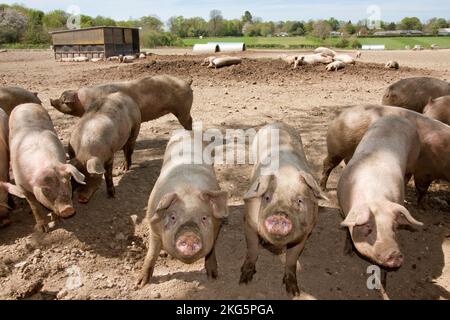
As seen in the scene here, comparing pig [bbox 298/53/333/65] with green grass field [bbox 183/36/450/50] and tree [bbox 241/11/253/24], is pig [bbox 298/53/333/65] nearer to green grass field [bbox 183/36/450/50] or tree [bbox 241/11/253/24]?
green grass field [bbox 183/36/450/50]

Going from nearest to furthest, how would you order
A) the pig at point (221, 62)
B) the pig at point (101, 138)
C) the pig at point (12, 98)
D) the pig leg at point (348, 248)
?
the pig leg at point (348, 248)
the pig at point (101, 138)
the pig at point (12, 98)
the pig at point (221, 62)

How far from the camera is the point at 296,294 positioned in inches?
158

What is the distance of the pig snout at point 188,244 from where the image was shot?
11.0 ft

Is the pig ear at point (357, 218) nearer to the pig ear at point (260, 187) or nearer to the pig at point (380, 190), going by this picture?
the pig at point (380, 190)

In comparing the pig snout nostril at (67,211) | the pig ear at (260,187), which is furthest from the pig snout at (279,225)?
the pig snout nostril at (67,211)

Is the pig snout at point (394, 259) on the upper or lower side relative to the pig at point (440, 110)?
lower

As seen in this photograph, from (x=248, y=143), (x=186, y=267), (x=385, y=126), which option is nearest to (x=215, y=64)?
(x=248, y=143)

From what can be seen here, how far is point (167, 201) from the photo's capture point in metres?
3.60

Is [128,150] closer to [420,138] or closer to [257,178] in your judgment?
[257,178]

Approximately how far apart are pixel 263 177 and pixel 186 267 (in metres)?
1.38

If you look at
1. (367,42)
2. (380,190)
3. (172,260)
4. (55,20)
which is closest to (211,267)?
(172,260)

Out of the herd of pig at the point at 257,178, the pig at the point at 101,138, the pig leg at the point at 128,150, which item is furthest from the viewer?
the pig leg at the point at 128,150

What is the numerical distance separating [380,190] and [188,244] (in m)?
2.09
